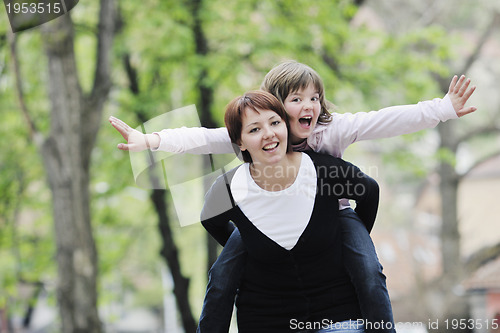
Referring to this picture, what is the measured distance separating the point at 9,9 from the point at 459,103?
5.17 metres

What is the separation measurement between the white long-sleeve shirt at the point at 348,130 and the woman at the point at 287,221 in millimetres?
137

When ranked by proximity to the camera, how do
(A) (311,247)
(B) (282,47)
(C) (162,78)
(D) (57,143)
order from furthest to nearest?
(C) (162,78)
(B) (282,47)
(D) (57,143)
(A) (311,247)

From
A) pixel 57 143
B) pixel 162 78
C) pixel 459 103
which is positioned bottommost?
pixel 459 103

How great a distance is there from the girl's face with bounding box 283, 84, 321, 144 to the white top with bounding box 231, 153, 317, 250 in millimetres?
155

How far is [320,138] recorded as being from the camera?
3.04m

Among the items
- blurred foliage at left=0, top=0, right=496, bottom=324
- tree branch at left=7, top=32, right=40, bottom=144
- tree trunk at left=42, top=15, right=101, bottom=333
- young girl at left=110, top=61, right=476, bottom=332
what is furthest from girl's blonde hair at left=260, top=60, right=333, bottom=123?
blurred foliage at left=0, top=0, right=496, bottom=324

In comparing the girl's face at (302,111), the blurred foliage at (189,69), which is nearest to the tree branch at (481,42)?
the blurred foliage at (189,69)

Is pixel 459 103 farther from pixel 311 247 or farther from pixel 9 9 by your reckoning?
pixel 9 9

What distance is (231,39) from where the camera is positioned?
10.7 metres

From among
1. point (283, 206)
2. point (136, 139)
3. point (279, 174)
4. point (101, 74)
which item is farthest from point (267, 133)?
point (101, 74)

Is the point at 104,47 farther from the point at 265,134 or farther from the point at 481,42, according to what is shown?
the point at 481,42

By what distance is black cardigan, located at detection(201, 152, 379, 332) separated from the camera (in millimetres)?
2834

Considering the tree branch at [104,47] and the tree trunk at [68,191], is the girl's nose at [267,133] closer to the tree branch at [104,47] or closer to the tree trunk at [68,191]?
the tree trunk at [68,191]

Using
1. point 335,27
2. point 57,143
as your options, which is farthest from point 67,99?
point 335,27
